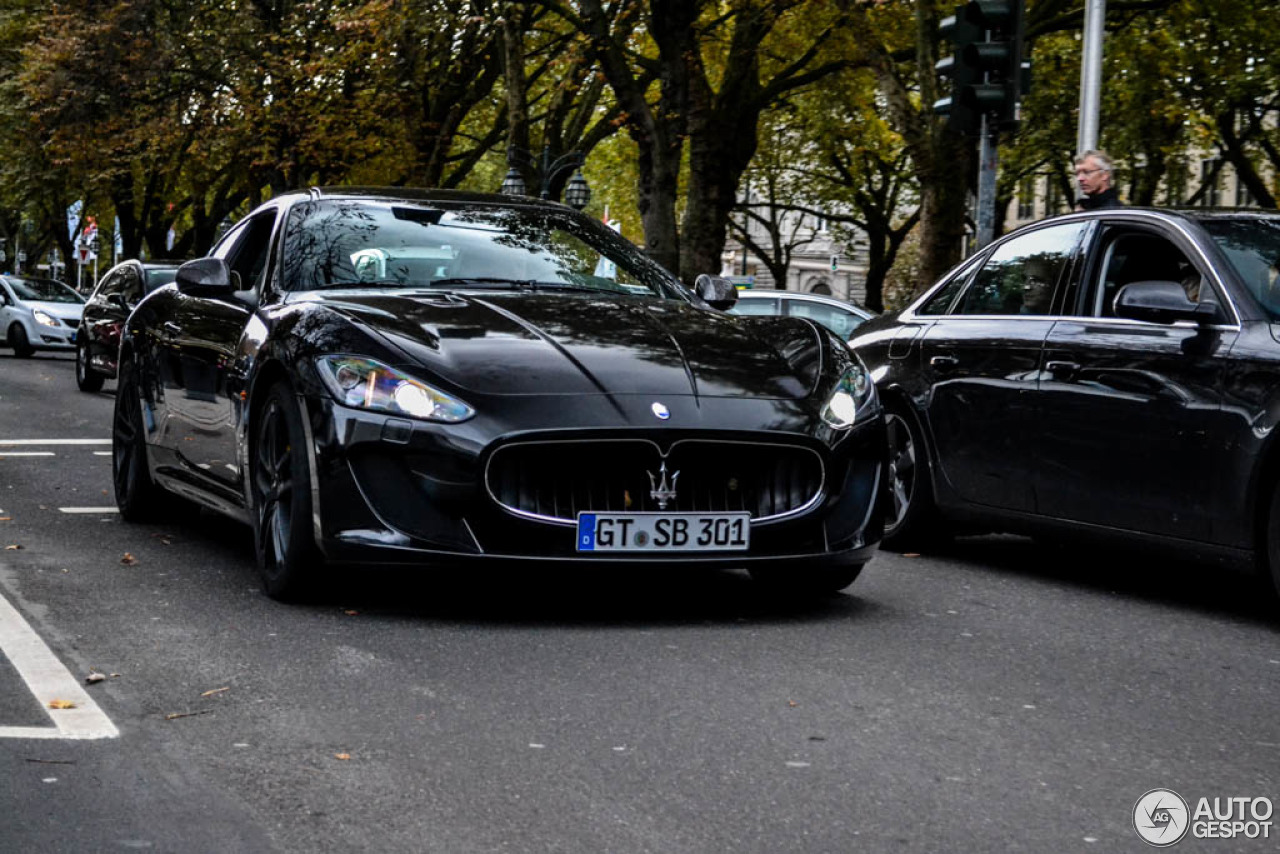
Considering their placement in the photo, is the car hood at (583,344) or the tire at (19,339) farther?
the tire at (19,339)

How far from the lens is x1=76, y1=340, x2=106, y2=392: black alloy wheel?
24641 mm

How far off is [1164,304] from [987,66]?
599cm

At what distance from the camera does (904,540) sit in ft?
29.3

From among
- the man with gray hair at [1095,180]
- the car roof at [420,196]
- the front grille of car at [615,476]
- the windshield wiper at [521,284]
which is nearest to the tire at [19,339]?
the man with gray hair at [1095,180]

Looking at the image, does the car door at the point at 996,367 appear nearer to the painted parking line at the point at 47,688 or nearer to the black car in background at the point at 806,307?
the painted parking line at the point at 47,688

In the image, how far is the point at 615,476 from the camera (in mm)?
6355

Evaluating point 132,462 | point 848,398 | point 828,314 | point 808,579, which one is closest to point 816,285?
point 828,314

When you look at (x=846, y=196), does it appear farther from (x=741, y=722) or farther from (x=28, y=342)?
(x=741, y=722)

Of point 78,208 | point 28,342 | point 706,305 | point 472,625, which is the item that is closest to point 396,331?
point 472,625

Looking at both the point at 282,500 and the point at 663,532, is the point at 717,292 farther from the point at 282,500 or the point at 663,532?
the point at 282,500

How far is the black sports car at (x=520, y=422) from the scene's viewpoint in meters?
6.29

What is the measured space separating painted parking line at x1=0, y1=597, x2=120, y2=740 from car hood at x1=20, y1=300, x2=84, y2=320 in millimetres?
29508

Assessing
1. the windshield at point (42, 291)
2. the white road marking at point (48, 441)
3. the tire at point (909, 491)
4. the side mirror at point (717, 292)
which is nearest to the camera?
the side mirror at point (717, 292)

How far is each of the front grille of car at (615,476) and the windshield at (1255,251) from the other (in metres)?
1.94
